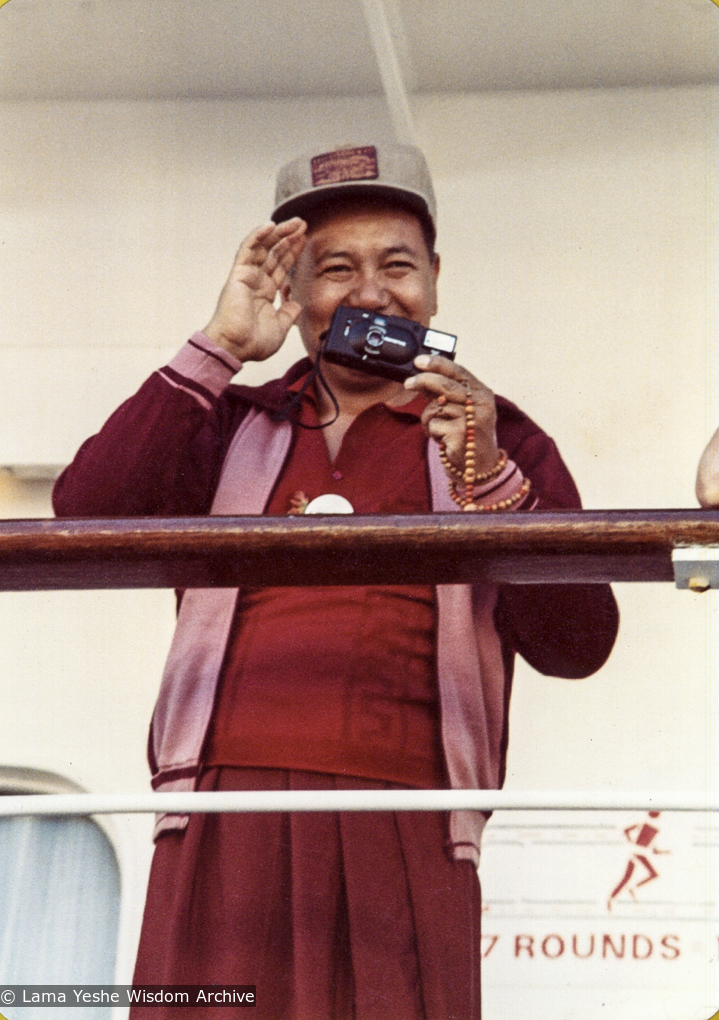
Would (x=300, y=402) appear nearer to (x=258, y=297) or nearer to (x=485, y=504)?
(x=258, y=297)

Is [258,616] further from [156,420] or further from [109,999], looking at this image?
[109,999]

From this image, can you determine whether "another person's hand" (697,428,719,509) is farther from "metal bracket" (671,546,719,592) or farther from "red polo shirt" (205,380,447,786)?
"red polo shirt" (205,380,447,786)

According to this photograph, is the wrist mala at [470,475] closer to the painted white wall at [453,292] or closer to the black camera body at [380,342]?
the black camera body at [380,342]

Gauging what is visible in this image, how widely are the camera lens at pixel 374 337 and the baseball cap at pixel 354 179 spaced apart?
28 cm

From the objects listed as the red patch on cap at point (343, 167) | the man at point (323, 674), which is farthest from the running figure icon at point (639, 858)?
the red patch on cap at point (343, 167)

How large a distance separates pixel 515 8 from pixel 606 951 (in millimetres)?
1421

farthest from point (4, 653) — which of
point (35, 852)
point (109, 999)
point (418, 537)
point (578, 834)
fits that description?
point (418, 537)

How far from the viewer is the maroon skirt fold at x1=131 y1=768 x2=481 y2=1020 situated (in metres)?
1.42

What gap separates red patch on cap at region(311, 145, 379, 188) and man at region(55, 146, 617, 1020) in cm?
17

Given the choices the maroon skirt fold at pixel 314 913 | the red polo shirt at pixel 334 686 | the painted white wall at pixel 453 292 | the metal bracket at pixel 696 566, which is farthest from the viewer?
the painted white wall at pixel 453 292

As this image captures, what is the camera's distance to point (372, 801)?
1.19 metres

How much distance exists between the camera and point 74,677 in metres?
2.49

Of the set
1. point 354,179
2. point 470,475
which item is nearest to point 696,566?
point 470,475

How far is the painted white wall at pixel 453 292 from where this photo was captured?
8.11 ft
